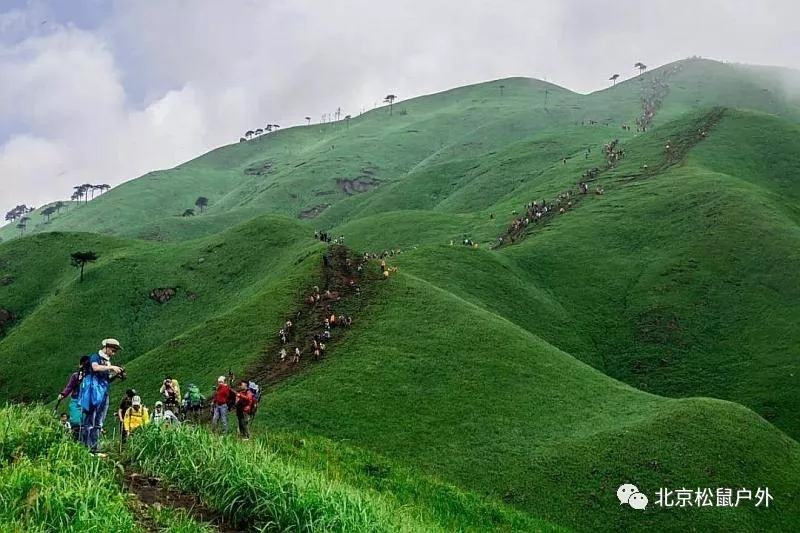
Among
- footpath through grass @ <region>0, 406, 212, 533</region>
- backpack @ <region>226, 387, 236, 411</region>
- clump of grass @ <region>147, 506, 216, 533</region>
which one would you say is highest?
footpath through grass @ <region>0, 406, 212, 533</region>

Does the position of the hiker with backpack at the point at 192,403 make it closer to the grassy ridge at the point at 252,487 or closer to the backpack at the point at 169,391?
the backpack at the point at 169,391

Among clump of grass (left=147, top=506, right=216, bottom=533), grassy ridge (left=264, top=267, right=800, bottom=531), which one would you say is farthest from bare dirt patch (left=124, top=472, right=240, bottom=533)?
grassy ridge (left=264, top=267, right=800, bottom=531)

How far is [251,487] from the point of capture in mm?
14273

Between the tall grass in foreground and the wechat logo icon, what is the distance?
2574cm

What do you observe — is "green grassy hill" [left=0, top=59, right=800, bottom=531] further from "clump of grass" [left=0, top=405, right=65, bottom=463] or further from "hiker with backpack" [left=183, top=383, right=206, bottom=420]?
"clump of grass" [left=0, top=405, right=65, bottom=463]

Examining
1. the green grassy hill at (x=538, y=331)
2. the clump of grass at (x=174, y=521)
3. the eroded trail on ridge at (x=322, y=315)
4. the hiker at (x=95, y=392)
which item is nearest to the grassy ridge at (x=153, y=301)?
the green grassy hill at (x=538, y=331)

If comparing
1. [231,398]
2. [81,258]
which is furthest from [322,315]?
[81,258]

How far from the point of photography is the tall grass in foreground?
13.6 m

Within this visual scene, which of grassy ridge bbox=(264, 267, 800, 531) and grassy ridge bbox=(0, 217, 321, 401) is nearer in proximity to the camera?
grassy ridge bbox=(264, 267, 800, 531)

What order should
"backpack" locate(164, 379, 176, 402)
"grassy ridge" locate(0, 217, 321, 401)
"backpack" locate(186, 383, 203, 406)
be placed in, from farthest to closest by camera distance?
"grassy ridge" locate(0, 217, 321, 401) → "backpack" locate(186, 383, 203, 406) → "backpack" locate(164, 379, 176, 402)

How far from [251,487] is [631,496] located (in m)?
32.0

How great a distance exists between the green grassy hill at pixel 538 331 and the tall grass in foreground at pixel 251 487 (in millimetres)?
20634

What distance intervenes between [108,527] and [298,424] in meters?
34.6

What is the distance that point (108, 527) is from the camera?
1088cm
